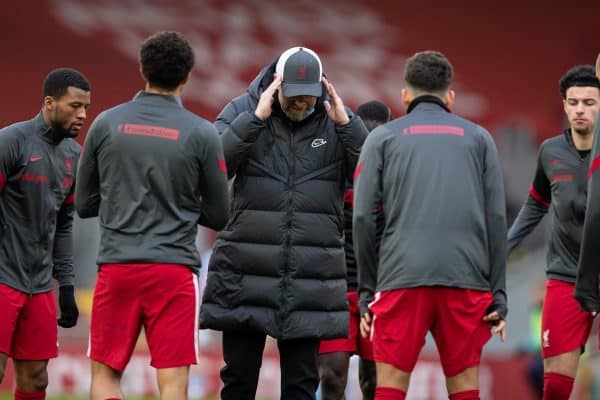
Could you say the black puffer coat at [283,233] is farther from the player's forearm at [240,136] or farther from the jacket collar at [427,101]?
the jacket collar at [427,101]

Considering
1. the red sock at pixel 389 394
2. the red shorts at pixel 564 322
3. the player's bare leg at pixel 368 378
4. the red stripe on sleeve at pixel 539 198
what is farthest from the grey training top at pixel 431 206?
the player's bare leg at pixel 368 378

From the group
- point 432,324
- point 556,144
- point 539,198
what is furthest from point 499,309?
point 539,198

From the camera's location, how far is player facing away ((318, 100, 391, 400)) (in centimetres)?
895

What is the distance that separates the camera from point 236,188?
26.3 feet

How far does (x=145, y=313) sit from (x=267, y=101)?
1510 mm

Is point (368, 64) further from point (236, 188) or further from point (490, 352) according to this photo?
point (236, 188)

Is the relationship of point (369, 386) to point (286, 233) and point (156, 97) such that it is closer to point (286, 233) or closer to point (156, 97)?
point (286, 233)

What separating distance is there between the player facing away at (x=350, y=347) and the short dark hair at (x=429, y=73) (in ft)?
5.34

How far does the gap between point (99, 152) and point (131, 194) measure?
0.27 meters

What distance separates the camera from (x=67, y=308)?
859cm

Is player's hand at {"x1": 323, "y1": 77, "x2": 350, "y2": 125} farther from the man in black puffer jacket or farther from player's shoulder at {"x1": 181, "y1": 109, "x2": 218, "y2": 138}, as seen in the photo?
player's shoulder at {"x1": 181, "y1": 109, "x2": 218, "y2": 138}

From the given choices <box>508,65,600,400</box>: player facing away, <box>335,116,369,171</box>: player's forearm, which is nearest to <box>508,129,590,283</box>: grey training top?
<box>508,65,600,400</box>: player facing away

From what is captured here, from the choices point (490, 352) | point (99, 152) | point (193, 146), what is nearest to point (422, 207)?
point (193, 146)

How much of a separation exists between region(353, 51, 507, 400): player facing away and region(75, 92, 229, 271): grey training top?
0.81 m
